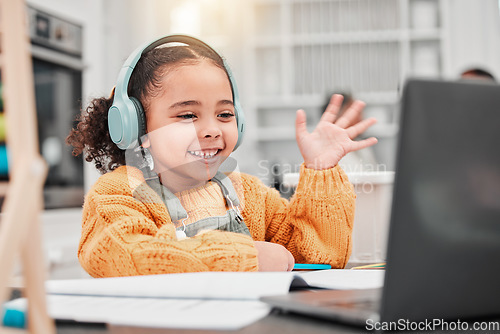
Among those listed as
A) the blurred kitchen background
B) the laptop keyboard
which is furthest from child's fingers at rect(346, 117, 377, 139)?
the blurred kitchen background

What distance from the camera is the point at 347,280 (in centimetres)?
53

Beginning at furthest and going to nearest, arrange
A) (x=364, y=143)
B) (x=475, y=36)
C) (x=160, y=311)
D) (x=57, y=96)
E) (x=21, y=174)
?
(x=475, y=36)
(x=57, y=96)
(x=364, y=143)
(x=160, y=311)
(x=21, y=174)

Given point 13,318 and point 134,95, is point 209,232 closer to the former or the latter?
point 13,318

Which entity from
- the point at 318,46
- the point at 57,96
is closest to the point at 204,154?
the point at 57,96

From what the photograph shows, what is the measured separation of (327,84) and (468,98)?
3.23m

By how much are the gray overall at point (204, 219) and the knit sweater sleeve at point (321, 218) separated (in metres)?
0.06

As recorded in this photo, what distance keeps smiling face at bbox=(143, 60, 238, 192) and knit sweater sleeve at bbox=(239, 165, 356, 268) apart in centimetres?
16

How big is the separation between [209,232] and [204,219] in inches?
8.6

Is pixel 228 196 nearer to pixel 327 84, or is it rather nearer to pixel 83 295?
pixel 83 295

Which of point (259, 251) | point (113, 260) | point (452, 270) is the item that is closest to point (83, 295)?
point (113, 260)

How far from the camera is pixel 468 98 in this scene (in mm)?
337

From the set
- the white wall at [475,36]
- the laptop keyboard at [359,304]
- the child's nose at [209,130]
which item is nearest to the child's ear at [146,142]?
the child's nose at [209,130]

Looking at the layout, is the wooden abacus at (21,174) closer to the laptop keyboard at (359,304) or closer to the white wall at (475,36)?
the laptop keyboard at (359,304)

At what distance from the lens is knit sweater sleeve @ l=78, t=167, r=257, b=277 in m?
0.58
